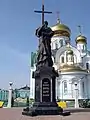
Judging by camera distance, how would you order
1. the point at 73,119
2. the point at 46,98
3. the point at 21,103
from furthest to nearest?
the point at 21,103 → the point at 46,98 → the point at 73,119

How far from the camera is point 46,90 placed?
11.1 metres

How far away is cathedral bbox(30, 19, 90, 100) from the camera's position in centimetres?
3462

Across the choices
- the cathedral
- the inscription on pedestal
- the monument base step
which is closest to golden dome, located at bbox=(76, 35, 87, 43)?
the cathedral

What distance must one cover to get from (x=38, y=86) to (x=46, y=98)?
0.73 meters

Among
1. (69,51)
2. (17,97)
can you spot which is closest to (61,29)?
(69,51)

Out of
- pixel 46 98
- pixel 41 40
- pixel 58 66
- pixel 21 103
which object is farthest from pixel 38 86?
pixel 58 66

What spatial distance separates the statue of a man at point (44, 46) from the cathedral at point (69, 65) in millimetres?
20541

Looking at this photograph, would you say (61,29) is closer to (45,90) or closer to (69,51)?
(69,51)

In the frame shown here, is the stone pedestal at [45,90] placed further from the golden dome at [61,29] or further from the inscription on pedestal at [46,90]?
the golden dome at [61,29]

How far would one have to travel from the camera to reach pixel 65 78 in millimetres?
34844

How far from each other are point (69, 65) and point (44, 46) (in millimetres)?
24691

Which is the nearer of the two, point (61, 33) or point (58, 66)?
point (58, 66)

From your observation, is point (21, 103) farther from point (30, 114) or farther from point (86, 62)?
point (86, 62)

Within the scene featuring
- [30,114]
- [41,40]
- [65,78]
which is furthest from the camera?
[65,78]
